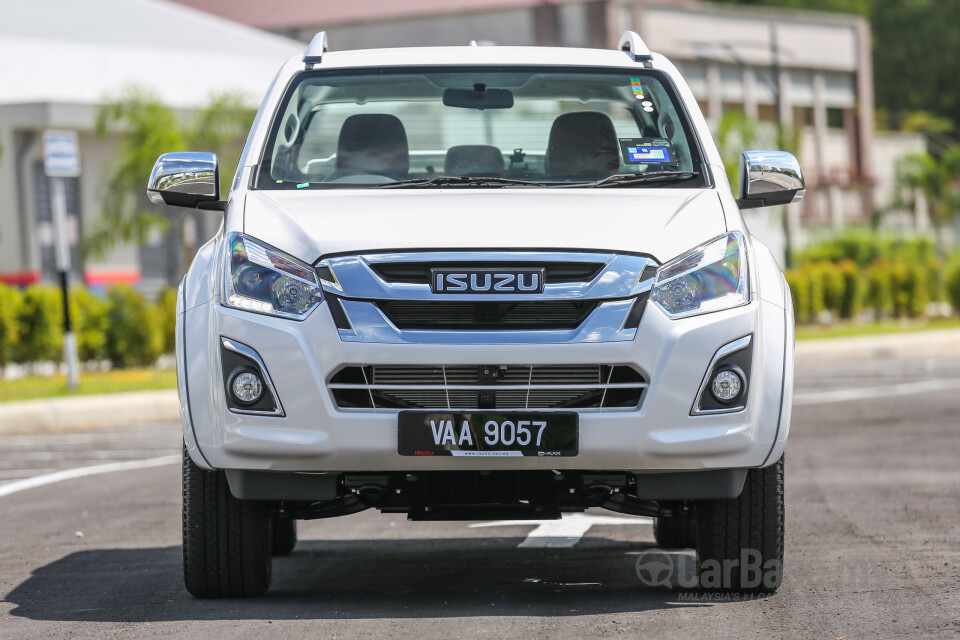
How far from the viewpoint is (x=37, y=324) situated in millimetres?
21422

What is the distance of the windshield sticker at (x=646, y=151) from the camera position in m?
6.37

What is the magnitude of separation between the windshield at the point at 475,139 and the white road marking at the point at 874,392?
10.7m

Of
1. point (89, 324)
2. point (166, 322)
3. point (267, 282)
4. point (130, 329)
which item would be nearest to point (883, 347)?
point (166, 322)

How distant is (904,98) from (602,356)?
9927 centimetres

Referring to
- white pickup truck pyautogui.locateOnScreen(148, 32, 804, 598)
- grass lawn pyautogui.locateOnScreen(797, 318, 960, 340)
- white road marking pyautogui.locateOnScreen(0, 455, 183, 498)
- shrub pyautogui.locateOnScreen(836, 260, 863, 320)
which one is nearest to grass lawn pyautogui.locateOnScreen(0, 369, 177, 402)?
white road marking pyautogui.locateOnScreen(0, 455, 183, 498)

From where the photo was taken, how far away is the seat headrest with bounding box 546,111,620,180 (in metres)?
6.36

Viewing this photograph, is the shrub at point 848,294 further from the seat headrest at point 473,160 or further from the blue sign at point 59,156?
the seat headrest at point 473,160

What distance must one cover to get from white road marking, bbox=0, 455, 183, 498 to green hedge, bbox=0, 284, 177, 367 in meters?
8.69

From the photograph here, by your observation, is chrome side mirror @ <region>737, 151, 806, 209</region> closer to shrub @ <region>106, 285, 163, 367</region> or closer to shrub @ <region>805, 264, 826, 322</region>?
shrub @ <region>106, 285, 163, 367</region>

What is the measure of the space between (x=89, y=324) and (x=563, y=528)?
14667mm

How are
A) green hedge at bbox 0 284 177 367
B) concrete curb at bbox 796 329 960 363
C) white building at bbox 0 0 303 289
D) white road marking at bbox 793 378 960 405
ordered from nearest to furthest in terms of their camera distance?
white road marking at bbox 793 378 960 405
green hedge at bbox 0 284 177 367
concrete curb at bbox 796 329 960 363
white building at bbox 0 0 303 289

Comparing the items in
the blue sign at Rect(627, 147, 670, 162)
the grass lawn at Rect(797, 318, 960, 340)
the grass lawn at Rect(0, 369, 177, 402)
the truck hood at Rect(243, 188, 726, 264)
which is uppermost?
the blue sign at Rect(627, 147, 670, 162)

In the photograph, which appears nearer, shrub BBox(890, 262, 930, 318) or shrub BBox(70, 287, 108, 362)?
shrub BBox(70, 287, 108, 362)

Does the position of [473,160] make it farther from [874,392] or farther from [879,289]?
[879,289]
